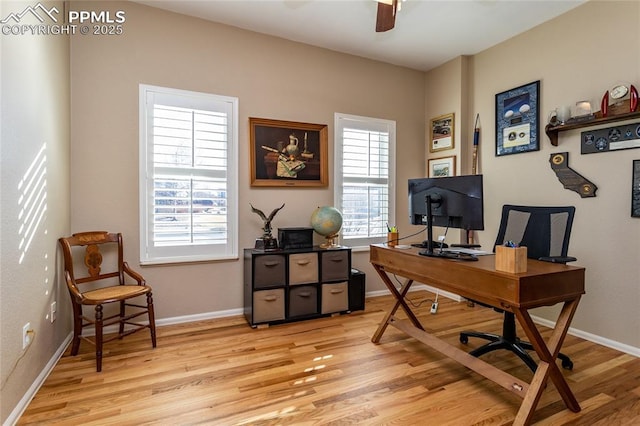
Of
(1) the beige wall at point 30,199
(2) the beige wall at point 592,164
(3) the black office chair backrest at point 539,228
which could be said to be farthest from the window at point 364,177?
(1) the beige wall at point 30,199

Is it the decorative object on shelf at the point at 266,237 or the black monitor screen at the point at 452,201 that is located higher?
the black monitor screen at the point at 452,201

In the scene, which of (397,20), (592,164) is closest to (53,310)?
(397,20)

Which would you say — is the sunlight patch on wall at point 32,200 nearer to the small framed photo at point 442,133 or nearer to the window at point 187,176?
the window at point 187,176

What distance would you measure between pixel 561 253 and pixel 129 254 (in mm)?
3465

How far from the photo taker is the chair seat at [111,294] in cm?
235

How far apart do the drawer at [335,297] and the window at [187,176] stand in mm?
1025

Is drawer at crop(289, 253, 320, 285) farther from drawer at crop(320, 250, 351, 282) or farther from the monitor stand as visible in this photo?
the monitor stand

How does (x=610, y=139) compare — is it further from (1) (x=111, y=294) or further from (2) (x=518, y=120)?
(1) (x=111, y=294)

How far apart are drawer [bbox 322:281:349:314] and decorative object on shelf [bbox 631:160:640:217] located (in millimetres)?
2484

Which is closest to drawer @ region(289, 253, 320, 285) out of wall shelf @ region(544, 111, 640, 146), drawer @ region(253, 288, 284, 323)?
drawer @ region(253, 288, 284, 323)

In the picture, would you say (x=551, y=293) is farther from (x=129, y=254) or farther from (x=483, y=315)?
(x=129, y=254)

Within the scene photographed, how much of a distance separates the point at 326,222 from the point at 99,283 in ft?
7.06

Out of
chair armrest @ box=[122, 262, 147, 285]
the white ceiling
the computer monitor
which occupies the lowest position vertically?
chair armrest @ box=[122, 262, 147, 285]

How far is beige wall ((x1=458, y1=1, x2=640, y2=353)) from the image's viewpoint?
8.72 ft
